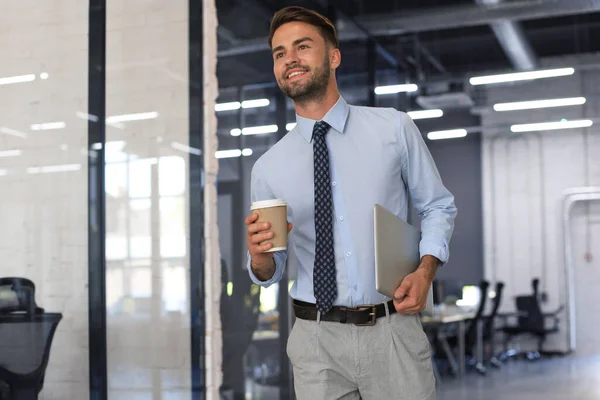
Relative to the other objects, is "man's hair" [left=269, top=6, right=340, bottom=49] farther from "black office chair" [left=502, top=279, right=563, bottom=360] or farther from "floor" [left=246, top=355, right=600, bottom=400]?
"black office chair" [left=502, top=279, right=563, bottom=360]

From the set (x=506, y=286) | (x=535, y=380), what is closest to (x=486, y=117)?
(x=506, y=286)

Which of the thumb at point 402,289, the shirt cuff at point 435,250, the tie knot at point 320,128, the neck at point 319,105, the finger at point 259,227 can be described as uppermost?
the neck at point 319,105

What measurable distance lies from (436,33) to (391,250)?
15.2 feet

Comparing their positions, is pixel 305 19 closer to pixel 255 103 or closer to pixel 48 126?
pixel 48 126

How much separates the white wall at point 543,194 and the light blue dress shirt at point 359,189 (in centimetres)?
380

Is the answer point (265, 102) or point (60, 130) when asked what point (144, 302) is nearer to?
point (60, 130)

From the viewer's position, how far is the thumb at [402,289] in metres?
1.73

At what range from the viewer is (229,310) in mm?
4676

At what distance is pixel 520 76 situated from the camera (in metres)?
5.67

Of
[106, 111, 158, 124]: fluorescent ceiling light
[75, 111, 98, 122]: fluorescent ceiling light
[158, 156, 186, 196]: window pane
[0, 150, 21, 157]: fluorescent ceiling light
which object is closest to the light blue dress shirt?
[0, 150, 21, 157]: fluorescent ceiling light

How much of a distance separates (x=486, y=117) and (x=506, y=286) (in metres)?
1.32

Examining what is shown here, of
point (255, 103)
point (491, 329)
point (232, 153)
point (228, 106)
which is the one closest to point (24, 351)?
point (232, 153)

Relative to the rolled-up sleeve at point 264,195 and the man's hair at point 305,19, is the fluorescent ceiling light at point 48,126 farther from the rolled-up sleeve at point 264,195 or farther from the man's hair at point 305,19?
the man's hair at point 305,19

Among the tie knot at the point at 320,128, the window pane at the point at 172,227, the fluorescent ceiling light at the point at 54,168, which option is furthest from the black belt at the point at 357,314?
the window pane at the point at 172,227
